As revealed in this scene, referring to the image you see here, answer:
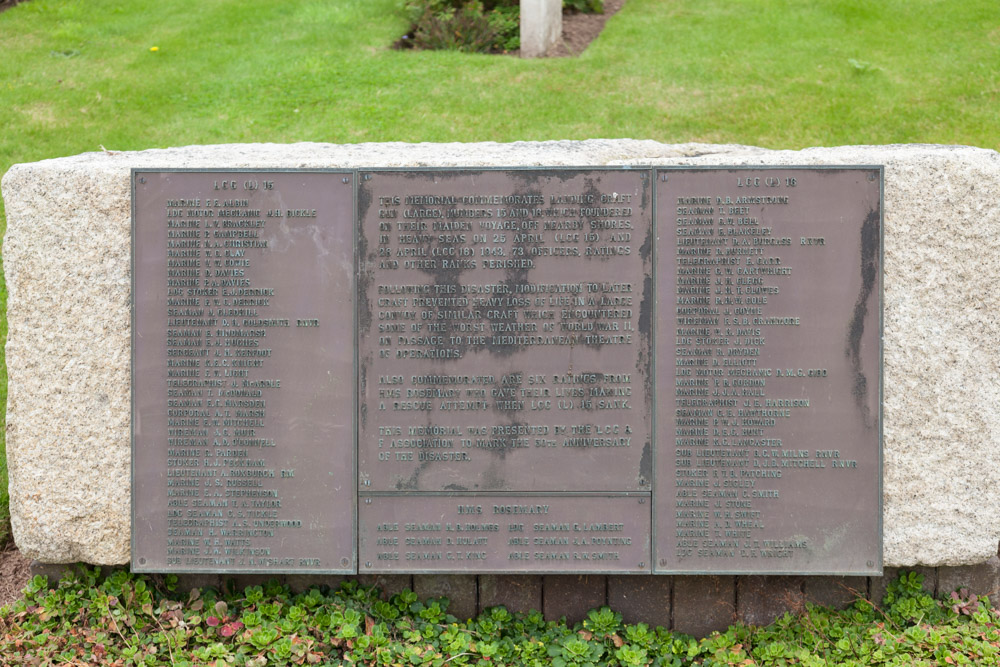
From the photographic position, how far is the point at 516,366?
397 cm

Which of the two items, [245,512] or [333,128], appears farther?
[333,128]

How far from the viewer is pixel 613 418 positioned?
3.95m

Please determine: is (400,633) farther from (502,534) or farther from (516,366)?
(516,366)

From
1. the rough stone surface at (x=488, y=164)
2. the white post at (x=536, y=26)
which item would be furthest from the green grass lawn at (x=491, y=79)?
the rough stone surface at (x=488, y=164)

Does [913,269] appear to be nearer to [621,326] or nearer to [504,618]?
[621,326]

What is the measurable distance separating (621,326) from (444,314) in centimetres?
85

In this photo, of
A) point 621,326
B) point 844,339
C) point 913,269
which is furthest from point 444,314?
point 913,269

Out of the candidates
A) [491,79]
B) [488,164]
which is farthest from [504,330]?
[491,79]

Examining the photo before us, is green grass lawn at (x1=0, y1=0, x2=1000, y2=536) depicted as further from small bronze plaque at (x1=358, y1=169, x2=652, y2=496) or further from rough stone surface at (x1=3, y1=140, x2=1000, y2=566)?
small bronze plaque at (x1=358, y1=169, x2=652, y2=496)

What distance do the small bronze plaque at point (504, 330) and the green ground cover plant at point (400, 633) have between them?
712 millimetres

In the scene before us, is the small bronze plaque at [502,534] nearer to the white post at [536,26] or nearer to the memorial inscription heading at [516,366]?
the memorial inscription heading at [516,366]

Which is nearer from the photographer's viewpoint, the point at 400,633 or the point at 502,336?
the point at 502,336

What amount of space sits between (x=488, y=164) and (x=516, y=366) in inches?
39.1

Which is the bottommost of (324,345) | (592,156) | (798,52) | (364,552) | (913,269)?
(364,552)
